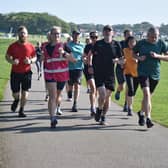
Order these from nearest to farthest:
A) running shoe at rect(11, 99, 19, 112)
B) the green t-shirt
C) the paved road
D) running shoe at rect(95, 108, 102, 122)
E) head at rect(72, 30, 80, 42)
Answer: the paved road
the green t-shirt
running shoe at rect(95, 108, 102, 122)
running shoe at rect(11, 99, 19, 112)
head at rect(72, 30, 80, 42)

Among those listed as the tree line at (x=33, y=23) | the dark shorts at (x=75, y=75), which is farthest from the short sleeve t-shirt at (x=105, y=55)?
the tree line at (x=33, y=23)

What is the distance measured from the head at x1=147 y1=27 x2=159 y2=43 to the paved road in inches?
66.9

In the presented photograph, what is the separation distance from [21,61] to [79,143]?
11.8 ft

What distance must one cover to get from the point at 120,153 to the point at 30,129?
2744 mm

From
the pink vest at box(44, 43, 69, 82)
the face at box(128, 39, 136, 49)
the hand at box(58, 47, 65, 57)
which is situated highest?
the face at box(128, 39, 136, 49)

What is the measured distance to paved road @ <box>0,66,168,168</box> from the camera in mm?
7895

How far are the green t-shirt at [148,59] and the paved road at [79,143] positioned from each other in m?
1.07

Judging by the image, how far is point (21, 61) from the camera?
40.6ft

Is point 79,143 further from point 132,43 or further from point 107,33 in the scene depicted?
point 132,43

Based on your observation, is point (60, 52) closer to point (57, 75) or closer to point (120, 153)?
point (57, 75)

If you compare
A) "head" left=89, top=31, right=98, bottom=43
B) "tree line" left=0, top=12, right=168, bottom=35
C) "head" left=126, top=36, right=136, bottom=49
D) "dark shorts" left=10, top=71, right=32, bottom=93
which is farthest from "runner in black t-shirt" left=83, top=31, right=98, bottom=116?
"tree line" left=0, top=12, right=168, bottom=35

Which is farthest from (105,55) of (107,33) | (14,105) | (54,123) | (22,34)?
(14,105)

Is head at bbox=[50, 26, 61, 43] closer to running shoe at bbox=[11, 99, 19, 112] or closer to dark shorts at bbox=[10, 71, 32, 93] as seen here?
dark shorts at bbox=[10, 71, 32, 93]

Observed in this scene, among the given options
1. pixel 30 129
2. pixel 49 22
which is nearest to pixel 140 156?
pixel 30 129
